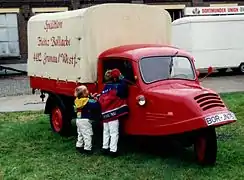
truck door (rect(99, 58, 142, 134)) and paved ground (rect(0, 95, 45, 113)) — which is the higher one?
truck door (rect(99, 58, 142, 134))

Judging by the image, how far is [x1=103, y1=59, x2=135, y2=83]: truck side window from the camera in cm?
897

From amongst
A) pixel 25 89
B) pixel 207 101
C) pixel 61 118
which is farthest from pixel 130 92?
pixel 25 89

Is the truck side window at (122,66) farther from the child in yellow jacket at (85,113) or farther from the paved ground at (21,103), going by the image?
the paved ground at (21,103)

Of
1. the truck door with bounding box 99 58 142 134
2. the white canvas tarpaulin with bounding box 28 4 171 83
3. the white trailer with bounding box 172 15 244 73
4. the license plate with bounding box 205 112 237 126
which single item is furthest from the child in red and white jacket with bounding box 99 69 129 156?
the white trailer with bounding box 172 15 244 73

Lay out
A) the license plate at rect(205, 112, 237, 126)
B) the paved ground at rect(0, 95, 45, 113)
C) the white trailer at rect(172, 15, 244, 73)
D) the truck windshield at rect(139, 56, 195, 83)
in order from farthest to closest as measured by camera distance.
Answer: the white trailer at rect(172, 15, 244, 73) → the paved ground at rect(0, 95, 45, 113) → the truck windshield at rect(139, 56, 195, 83) → the license plate at rect(205, 112, 237, 126)

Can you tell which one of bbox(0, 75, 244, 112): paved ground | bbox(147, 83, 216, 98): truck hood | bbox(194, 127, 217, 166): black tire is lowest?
bbox(0, 75, 244, 112): paved ground

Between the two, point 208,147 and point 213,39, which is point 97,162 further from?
point 213,39

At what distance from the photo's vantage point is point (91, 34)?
32.2ft

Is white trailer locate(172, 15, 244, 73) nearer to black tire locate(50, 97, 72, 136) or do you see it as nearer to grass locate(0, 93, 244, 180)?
grass locate(0, 93, 244, 180)

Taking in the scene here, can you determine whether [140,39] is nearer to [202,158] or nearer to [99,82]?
[99,82]

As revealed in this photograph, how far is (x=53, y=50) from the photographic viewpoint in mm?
11109

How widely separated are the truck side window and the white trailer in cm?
1527

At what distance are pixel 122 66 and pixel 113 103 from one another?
32.7 inches

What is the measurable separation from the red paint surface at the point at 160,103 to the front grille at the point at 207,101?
1.3 inches
